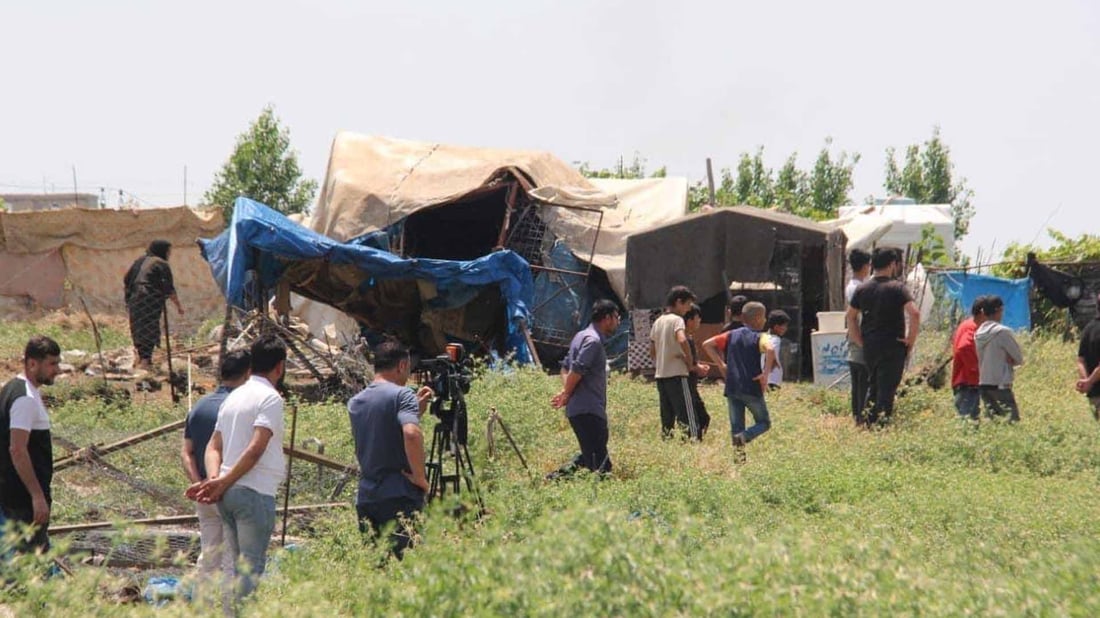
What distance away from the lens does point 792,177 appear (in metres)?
47.2

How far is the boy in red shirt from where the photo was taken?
12.7 metres

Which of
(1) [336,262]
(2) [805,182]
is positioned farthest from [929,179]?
(1) [336,262]

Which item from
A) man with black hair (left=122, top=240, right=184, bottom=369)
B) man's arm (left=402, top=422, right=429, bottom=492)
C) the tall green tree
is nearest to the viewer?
man's arm (left=402, top=422, right=429, bottom=492)

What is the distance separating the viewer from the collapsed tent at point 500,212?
20469 millimetres

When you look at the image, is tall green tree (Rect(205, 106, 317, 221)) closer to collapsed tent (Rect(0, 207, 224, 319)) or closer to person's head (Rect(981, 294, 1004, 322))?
collapsed tent (Rect(0, 207, 224, 319))

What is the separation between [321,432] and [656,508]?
4.46 metres

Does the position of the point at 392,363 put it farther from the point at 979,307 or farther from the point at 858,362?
the point at 979,307

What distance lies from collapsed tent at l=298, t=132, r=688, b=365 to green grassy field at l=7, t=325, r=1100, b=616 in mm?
4358

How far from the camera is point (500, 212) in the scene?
22141 millimetres

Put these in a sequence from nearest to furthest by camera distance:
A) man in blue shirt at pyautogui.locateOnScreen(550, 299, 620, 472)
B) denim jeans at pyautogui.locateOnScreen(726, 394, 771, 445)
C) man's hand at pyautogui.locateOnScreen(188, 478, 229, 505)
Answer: man's hand at pyautogui.locateOnScreen(188, 478, 229, 505), man in blue shirt at pyautogui.locateOnScreen(550, 299, 620, 472), denim jeans at pyautogui.locateOnScreen(726, 394, 771, 445)

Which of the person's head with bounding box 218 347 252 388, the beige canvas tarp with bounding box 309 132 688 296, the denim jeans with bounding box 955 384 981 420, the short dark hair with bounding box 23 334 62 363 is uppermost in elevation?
the beige canvas tarp with bounding box 309 132 688 296

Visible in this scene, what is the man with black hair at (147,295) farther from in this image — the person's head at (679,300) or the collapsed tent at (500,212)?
the person's head at (679,300)

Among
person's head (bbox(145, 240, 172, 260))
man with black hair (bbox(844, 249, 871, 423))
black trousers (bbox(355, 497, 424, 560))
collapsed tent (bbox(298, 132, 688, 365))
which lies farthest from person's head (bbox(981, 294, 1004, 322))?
person's head (bbox(145, 240, 172, 260))

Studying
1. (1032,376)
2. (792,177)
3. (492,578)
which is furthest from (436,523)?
(792,177)
